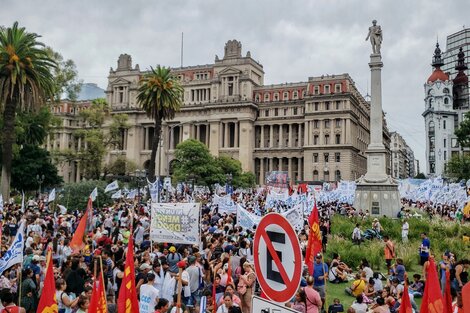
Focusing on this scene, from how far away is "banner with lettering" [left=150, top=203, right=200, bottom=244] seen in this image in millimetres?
13812

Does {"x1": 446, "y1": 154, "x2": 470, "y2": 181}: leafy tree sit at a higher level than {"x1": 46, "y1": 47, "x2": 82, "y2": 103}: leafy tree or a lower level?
lower

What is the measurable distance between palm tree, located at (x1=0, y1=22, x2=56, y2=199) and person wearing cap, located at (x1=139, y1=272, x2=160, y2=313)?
27600 millimetres

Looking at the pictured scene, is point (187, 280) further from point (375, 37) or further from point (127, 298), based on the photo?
point (375, 37)

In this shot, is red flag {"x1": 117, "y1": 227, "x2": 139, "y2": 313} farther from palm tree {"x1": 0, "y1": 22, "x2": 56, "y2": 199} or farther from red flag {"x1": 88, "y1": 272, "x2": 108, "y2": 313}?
palm tree {"x1": 0, "y1": 22, "x2": 56, "y2": 199}

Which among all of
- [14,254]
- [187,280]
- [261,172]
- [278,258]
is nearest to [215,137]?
[261,172]

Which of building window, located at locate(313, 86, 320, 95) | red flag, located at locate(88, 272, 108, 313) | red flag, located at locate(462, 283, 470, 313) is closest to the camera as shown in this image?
red flag, located at locate(462, 283, 470, 313)

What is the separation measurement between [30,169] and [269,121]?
4465 cm

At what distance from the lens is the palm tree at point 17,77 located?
109 ft

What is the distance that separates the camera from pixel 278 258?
177 inches

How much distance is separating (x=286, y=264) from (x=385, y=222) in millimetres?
23170

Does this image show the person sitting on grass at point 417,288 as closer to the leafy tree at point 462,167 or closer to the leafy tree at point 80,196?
the leafy tree at point 80,196

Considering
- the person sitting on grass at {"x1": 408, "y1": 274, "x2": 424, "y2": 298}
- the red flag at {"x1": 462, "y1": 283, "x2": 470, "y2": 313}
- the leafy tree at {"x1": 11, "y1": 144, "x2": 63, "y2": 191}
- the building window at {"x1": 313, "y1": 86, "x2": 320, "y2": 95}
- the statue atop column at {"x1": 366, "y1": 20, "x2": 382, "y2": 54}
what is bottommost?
the person sitting on grass at {"x1": 408, "y1": 274, "x2": 424, "y2": 298}

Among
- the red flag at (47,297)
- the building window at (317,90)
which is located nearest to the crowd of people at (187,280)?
the red flag at (47,297)

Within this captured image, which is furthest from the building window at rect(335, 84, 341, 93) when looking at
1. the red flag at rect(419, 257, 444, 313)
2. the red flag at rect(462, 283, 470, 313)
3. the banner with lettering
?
the red flag at rect(462, 283, 470, 313)
